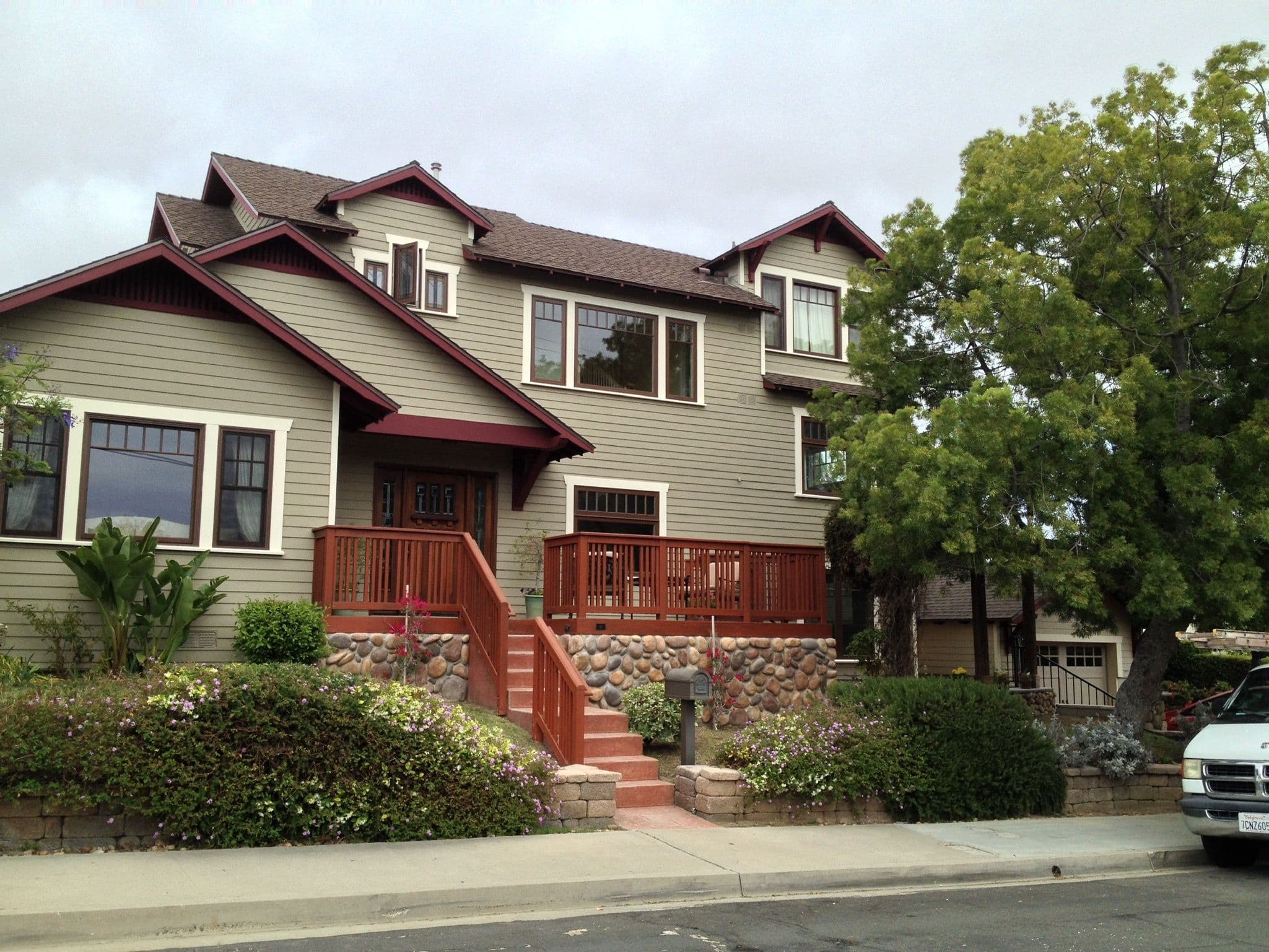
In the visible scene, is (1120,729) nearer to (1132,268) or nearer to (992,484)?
(992,484)

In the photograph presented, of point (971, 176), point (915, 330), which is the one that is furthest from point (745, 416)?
point (971, 176)

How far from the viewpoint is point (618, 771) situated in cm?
1209

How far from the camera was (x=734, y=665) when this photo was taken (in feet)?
50.9

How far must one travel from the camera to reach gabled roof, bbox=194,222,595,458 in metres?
15.7

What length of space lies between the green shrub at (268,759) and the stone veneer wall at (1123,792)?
6.33m

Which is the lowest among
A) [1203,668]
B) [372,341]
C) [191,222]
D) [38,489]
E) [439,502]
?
[1203,668]

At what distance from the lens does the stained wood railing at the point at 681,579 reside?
14.9 metres

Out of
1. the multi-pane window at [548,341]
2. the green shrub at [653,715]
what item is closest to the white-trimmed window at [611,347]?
the multi-pane window at [548,341]

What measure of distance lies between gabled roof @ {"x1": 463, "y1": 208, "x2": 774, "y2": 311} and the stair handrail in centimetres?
805

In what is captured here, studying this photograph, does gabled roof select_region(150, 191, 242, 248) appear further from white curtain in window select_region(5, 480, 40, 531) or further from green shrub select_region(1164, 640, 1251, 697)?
green shrub select_region(1164, 640, 1251, 697)

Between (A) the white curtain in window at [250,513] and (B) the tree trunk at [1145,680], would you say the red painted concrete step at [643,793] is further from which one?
(B) the tree trunk at [1145,680]

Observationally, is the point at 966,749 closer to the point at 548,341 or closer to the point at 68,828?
the point at 68,828

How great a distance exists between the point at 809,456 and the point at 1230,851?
38.9ft

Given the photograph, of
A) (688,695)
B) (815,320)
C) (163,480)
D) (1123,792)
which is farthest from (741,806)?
(815,320)
